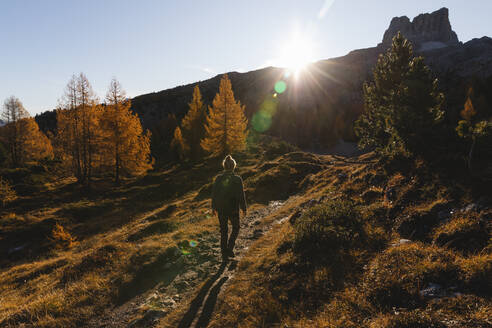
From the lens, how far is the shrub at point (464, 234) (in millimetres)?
4715

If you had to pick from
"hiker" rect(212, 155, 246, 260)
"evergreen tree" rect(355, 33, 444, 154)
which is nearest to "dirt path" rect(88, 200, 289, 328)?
"hiker" rect(212, 155, 246, 260)

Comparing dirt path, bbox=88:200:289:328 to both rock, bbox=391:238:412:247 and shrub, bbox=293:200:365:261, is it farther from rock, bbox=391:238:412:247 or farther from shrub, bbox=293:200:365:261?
rock, bbox=391:238:412:247

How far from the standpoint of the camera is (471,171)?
23.7ft

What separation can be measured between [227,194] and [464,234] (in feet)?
19.3

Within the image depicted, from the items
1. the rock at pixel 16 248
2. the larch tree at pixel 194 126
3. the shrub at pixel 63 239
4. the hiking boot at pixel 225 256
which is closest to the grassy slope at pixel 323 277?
the hiking boot at pixel 225 256

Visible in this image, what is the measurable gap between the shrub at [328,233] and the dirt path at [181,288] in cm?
235

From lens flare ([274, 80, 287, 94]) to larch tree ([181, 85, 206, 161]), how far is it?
378 feet

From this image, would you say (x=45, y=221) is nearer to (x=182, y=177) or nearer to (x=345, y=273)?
(x=182, y=177)

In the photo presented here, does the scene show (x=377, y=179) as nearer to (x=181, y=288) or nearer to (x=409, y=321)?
(x=409, y=321)

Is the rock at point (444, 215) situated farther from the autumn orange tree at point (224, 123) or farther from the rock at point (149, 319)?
the autumn orange tree at point (224, 123)

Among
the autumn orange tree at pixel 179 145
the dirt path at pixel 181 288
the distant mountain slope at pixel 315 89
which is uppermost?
the distant mountain slope at pixel 315 89

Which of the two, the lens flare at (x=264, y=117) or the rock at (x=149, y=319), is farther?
the lens flare at (x=264, y=117)

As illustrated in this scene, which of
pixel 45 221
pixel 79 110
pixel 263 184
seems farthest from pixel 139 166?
pixel 263 184

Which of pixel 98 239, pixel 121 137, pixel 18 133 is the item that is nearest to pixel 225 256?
pixel 98 239
